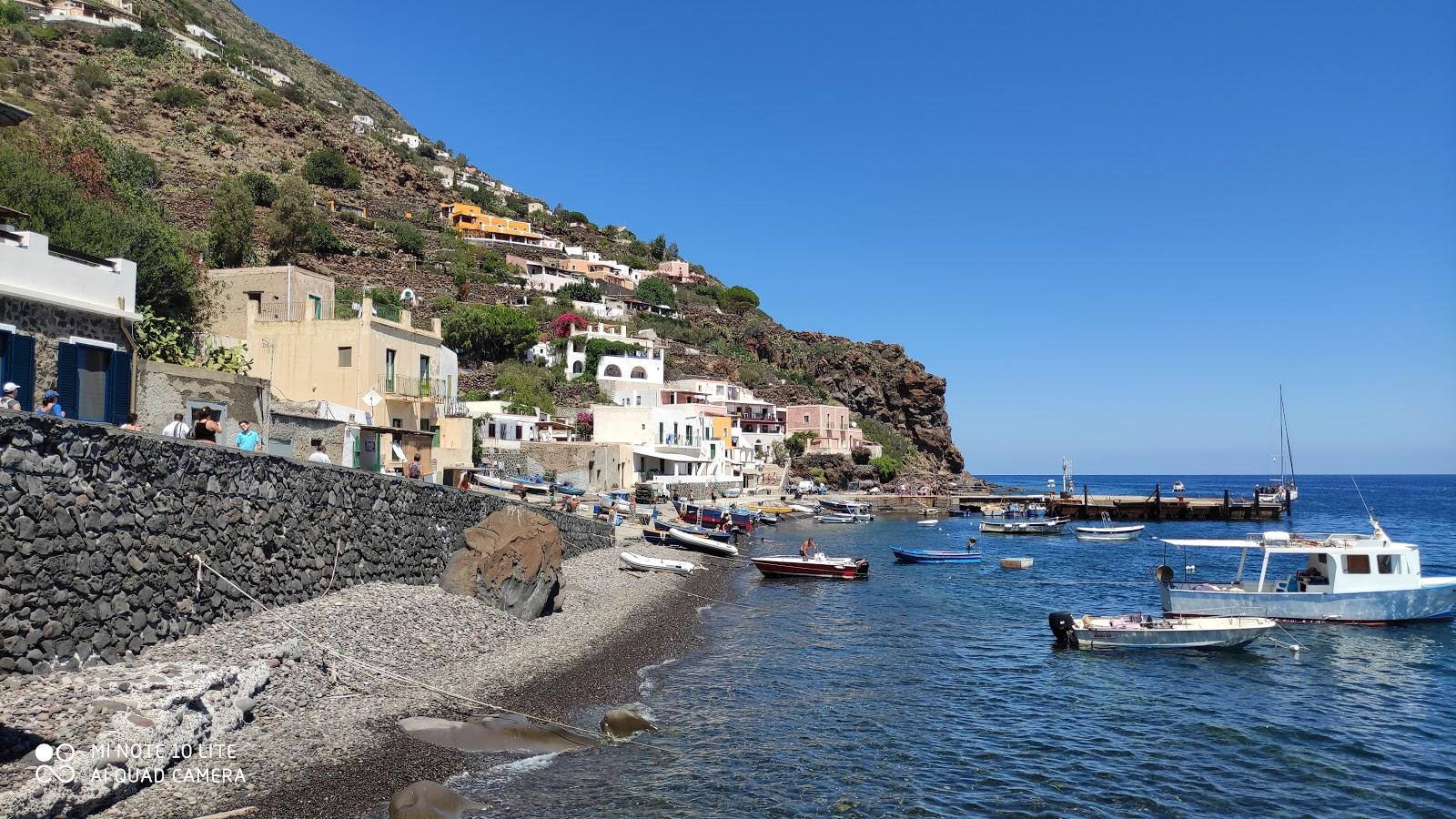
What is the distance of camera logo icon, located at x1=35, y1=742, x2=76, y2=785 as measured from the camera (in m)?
8.11

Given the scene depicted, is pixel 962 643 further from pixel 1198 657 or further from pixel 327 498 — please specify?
pixel 327 498

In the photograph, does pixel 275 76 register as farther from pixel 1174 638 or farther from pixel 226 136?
pixel 1174 638

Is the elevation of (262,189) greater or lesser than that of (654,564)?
greater


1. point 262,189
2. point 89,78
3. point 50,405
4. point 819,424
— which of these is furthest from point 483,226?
point 50,405

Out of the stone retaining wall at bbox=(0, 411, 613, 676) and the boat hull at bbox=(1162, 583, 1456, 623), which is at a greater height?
the stone retaining wall at bbox=(0, 411, 613, 676)

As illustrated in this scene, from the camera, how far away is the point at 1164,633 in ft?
75.5

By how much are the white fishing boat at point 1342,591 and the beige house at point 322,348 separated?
25.4 metres

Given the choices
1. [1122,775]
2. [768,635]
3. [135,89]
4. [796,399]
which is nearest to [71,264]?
[768,635]

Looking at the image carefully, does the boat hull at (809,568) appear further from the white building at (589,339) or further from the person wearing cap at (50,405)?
the white building at (589,339)

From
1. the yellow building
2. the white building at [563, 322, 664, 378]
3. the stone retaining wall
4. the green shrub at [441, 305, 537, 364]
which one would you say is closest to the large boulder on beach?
the stone retaining wall

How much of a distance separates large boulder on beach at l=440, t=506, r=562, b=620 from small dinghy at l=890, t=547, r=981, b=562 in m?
26.8

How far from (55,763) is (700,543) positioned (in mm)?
33191

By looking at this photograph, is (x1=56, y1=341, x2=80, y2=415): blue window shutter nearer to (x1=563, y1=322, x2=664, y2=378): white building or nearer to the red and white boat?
the red and white boat

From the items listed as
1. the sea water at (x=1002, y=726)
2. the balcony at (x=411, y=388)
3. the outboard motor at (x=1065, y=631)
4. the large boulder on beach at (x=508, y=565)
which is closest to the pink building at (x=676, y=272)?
the balcony at (x=411, y=388)
